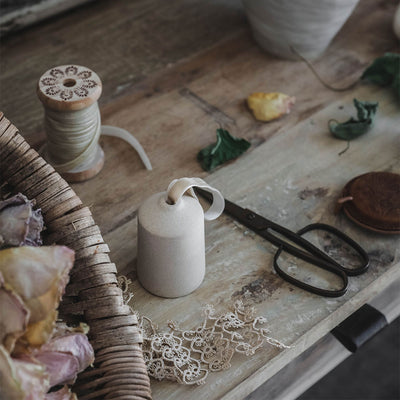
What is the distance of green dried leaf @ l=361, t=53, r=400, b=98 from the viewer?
996 millimetres

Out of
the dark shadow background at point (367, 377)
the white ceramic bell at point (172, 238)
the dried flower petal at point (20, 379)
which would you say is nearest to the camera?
the dried flower petal at point (20, 379)

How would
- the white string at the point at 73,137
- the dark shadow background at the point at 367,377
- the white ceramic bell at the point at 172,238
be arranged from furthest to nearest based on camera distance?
1. the dark shadow background at the point at 367,377
2. the white string at the point at 73,137
3. the white ceramic bell at the point at 172,238

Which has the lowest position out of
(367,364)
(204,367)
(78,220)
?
(367,364)

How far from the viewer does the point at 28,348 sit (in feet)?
1.58

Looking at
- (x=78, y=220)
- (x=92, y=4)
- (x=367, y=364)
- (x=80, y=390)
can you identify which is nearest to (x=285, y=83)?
(x=92, y=4)

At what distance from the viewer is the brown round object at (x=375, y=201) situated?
2.59 ft

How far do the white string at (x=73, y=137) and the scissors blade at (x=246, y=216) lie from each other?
14 cm

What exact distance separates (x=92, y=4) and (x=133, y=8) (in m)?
0.09

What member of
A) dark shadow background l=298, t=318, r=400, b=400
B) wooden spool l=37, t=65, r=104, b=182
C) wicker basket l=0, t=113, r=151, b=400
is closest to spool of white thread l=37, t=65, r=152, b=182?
wooden spool l=37, t=65, r=104, b=182

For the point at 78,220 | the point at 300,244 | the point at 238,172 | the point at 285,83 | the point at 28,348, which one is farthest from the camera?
the point at 285,83

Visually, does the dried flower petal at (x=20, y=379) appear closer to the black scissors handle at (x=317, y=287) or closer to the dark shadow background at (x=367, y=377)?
the black scissors handle at (x=317, y=287)

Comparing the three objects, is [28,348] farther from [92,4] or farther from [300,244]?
[92,4]

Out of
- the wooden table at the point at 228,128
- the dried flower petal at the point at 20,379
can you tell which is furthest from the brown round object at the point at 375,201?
the dried flower petal at the point at 20,379

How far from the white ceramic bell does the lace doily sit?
48mm
